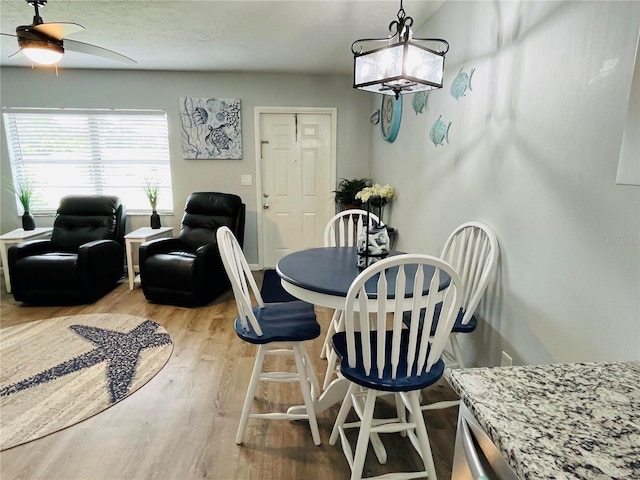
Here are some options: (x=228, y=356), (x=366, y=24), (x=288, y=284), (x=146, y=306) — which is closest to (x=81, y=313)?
(x=146, y=306)

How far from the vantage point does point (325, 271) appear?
176 centimetres

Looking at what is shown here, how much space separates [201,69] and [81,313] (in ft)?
9.44

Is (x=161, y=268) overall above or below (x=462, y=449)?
below

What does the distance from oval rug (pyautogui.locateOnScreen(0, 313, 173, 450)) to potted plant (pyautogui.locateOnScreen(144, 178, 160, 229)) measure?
133cm

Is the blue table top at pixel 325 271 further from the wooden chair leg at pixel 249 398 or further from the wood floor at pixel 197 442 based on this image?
the wood floor at pixel 197 442

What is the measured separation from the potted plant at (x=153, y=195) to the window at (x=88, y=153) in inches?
1.5

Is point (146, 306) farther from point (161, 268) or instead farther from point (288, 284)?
point (288, 284)

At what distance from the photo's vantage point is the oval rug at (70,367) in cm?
189

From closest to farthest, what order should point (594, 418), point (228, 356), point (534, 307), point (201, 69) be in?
point (594, 418) → point (534, 307) → point (228, 356) → point (201, 69)

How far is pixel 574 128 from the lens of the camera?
1379 mm

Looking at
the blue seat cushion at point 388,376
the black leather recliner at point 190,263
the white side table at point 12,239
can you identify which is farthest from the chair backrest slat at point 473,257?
the white side table at point 12,239

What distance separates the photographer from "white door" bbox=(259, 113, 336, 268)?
14.4 feet

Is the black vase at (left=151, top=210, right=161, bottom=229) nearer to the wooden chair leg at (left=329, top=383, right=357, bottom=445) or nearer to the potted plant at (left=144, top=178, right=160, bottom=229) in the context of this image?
the potted plant at (left=144, top=178, right=160, bottom=229)

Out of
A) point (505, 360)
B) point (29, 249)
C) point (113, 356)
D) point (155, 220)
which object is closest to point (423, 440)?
point (505, 360)
